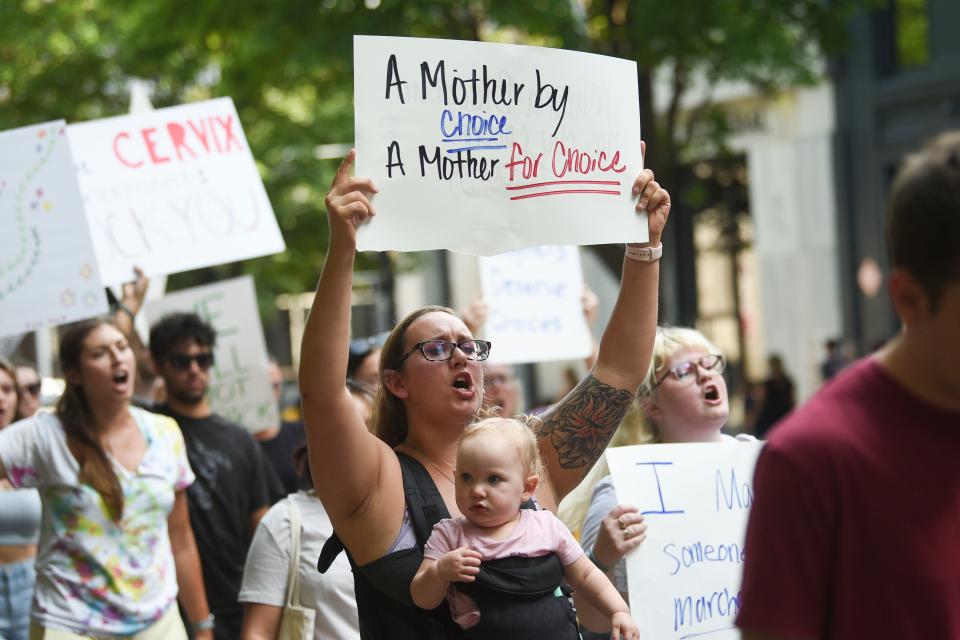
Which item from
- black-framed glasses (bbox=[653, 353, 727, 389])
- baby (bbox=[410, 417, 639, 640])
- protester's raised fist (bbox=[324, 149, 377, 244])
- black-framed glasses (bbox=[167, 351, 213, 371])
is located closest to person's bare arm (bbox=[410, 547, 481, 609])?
baby (bbox=[410, 417, 639, 640])

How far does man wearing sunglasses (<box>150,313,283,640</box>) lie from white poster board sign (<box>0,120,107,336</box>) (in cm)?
55

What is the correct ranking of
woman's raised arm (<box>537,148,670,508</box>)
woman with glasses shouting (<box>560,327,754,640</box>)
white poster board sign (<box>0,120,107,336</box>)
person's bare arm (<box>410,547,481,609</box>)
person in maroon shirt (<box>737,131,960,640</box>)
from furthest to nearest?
white poster board sign (<box>0,120,107,336</box>) < woman with glasses shouting (<box>560,327,754,640</box>) < woman's raised arm (<box>537,148,670,508</box>) < person's bare arm (<box>410,547,481,609</box>) < person in maroon shirt (<box>737,131,960,640</box>)

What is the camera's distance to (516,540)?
314 cm

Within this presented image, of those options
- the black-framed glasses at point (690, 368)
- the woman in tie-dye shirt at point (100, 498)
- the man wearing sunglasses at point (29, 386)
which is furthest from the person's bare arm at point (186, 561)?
the black-framed glasses at point (690, 368)

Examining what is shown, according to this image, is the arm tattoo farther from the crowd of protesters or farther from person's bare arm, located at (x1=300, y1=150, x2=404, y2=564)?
person's bare arm, located at (x1=300, y1=150, x2=404, y2=564)

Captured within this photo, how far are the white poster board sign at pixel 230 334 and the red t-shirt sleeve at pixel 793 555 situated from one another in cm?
570

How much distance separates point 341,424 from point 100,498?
2331 millimetres

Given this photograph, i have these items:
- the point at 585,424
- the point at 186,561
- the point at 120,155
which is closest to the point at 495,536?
the point at 585,424

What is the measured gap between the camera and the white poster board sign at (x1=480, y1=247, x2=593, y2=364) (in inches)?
296

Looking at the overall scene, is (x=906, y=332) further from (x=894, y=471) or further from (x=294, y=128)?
(x=294, y=128)

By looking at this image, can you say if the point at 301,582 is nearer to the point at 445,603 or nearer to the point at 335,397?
the point at 445,603

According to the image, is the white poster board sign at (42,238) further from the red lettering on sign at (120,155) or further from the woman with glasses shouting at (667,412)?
the woman with glasses shouting at (667,412)

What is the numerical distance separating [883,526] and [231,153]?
5.65 metres

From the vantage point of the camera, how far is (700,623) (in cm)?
396
